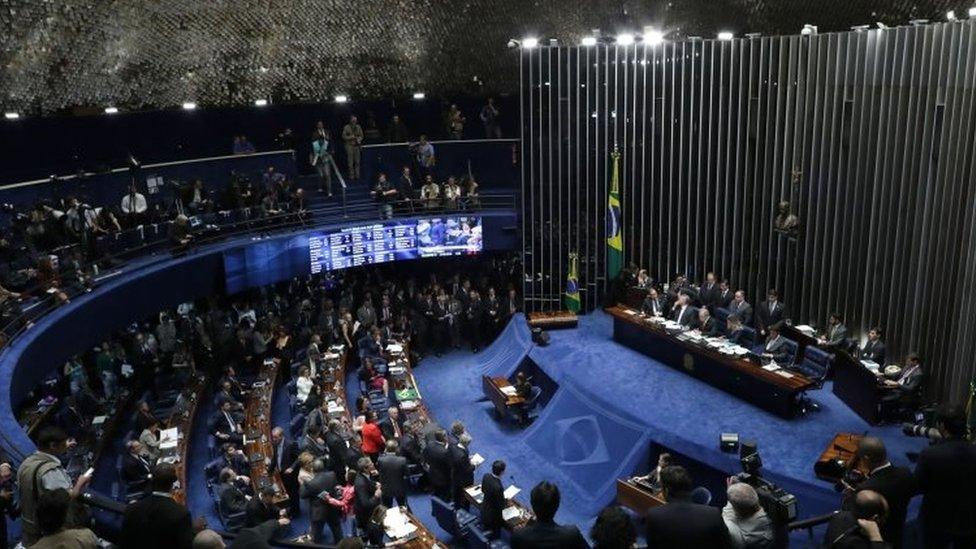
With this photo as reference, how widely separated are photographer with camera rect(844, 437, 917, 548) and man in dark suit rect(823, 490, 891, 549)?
1.11ft

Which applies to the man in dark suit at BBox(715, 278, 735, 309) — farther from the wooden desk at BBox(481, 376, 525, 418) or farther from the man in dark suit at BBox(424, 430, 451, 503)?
the man in dark suit at BBox(424, 430, 451, 503)

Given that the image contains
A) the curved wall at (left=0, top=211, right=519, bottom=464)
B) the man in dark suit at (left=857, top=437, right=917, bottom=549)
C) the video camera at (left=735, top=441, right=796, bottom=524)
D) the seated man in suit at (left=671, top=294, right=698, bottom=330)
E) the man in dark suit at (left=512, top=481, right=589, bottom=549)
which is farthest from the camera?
the seated man in suit at (left=671, top=294, right=698, bottom=330)

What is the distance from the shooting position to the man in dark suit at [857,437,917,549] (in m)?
5.16

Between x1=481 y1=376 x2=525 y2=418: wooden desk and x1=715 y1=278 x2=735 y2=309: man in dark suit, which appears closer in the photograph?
x1=481 y1=376 x2=525 y2=418: wooden desk

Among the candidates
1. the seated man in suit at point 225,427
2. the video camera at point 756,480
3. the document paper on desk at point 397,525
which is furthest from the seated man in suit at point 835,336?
the seated man in suit at point 225,427

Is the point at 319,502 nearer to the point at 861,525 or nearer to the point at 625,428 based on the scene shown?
the point at 625,428

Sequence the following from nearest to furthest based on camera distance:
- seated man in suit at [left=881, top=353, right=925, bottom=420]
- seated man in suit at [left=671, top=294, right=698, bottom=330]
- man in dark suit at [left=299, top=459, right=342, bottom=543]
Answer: man in dark suit at [left=299, top=459, right=342, bottom=543] → seated man in suit at [left=881, top=353, right=925, bottom=420] → seated man in suit at [left=671, top=294, right=698, bottom=330]

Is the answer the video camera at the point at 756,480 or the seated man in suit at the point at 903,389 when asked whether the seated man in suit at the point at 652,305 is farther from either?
the video camera at the point at 756,480

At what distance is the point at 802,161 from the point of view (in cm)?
1558

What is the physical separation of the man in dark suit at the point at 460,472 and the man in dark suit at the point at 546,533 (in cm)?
747

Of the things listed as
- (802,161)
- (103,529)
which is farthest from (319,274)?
(103,529)

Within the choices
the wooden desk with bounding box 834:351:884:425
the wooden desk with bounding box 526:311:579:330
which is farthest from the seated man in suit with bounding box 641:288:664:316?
the wooden desk with bounding box 834:351:884:425

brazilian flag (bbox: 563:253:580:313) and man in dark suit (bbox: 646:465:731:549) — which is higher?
man in dark suit (bbox: 646:465:731:549)

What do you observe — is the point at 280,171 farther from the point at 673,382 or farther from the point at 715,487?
the point at 715,487
